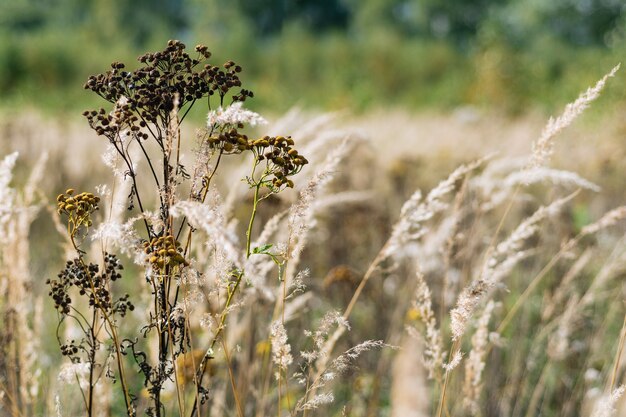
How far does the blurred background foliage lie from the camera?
1670 cm

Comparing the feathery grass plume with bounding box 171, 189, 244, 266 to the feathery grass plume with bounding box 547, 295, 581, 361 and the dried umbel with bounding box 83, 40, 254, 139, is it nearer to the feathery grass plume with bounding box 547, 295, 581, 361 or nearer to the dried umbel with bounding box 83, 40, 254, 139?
the dried umbel with bounding box 83, 40, 254, 139

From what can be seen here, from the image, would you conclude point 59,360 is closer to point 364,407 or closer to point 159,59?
point 364,407

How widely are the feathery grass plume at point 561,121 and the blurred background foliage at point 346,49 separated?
8.53 m

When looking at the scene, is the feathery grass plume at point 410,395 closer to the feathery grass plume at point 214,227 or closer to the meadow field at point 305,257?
the meadow field at point 305,257

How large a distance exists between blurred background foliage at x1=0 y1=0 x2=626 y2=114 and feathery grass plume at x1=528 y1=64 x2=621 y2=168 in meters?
8.53

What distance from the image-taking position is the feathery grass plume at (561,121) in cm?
136

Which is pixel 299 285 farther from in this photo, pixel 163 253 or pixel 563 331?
pixel 563 331

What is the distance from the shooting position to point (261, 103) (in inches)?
704

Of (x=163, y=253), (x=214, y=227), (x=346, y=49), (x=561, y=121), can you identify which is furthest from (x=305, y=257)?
(x=346, y=49)

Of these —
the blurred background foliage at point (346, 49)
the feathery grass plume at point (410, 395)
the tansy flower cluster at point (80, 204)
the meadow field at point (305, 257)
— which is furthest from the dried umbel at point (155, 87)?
the blurred background foliage at point (346, 49)

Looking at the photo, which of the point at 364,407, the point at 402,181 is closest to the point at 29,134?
the point at 402,181

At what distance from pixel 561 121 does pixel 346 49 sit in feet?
90.9

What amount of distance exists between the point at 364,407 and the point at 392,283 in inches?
69.5

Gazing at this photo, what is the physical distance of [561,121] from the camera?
1426mm
